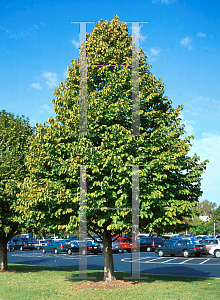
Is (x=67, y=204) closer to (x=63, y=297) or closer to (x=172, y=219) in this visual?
(x=63, y=297)

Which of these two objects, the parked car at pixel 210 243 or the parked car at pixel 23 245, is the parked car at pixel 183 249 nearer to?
the parked car at pixel 210 243

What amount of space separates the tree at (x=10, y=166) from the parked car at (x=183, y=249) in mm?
15643

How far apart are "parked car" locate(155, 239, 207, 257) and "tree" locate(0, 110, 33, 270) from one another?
15.6 meters

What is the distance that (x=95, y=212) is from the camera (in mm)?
10883

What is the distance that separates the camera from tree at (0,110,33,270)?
596 inches

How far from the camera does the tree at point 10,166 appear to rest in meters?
15.1

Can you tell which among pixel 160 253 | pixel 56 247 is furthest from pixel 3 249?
pixel 56 247

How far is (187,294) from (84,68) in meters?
8.94

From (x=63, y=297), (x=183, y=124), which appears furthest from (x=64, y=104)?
(x=63, y=297)

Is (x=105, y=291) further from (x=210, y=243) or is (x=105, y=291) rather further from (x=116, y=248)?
(x=116, y=248)

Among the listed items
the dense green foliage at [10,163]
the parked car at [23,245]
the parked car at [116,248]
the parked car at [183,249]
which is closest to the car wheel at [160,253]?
the parked car at [183,249]

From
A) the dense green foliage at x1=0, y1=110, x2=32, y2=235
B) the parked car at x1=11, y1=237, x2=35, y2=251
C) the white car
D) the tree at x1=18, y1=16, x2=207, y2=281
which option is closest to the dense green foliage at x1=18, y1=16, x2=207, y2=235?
the tree at x1=18, y1=16, x2=207, y2=281

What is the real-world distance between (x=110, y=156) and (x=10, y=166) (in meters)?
7.31

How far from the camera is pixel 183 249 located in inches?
1093
